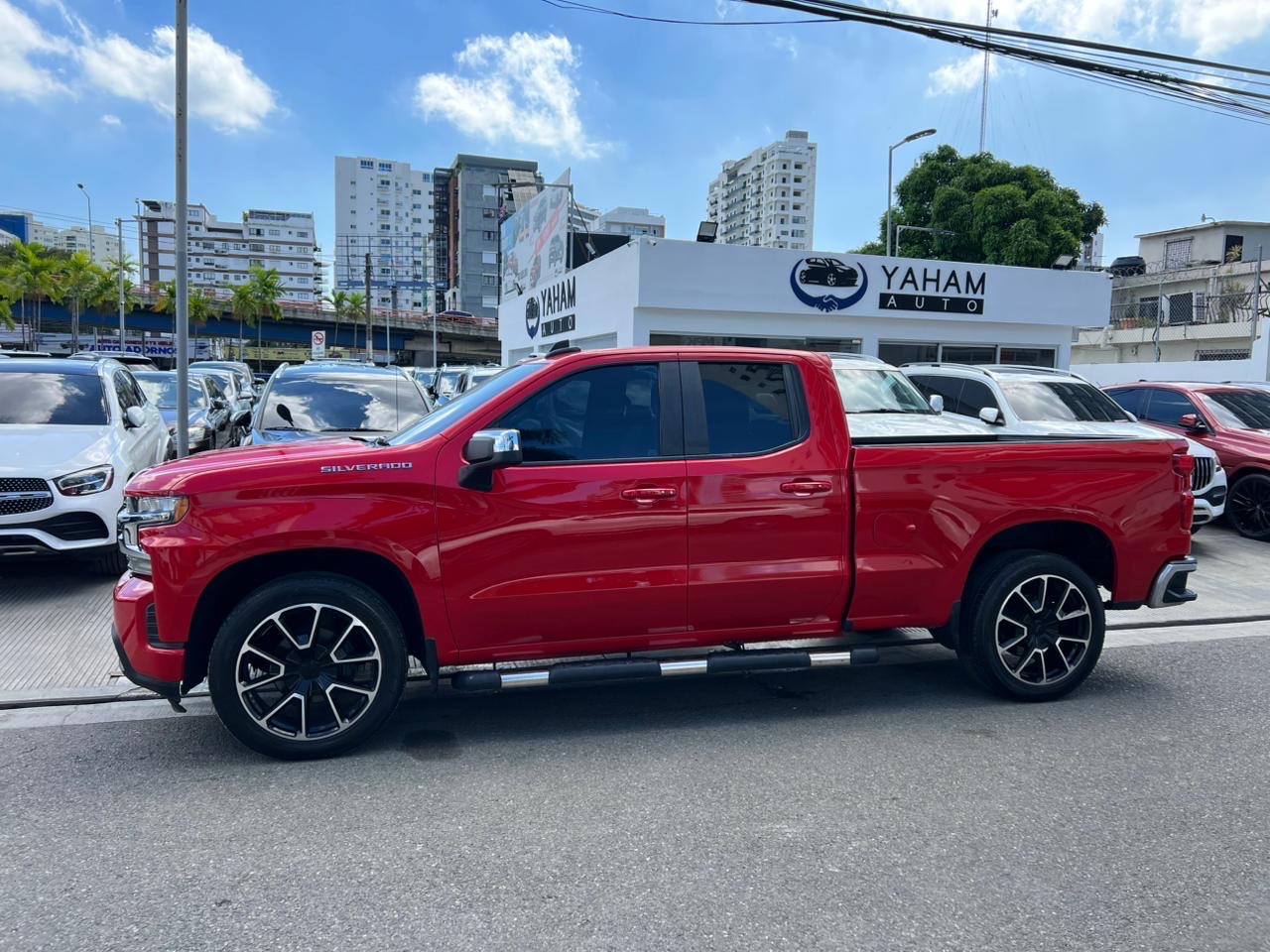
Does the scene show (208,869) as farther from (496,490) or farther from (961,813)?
(961,813)

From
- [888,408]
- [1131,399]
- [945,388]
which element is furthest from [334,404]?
[1131,399]

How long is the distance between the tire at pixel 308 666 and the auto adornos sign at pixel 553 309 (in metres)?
18.4

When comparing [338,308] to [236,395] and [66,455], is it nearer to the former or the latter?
[236,395]

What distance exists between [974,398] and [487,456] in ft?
25.1

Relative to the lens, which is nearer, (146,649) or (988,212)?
(146,649)

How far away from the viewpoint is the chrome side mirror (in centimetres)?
405

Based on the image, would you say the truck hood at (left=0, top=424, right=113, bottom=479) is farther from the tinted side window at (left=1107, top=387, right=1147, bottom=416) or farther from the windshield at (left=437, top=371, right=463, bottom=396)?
the windshield at (left=437, top=371, right=463, bottom=396)

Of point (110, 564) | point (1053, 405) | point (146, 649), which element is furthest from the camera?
point (1053, 405)

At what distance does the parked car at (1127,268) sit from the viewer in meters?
53.0

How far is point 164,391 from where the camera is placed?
45.8 feet

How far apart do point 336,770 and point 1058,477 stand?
3.97 m

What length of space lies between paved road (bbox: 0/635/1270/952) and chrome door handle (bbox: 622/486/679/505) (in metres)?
1.20

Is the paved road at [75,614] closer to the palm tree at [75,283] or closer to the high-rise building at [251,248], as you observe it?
the palm tree at [75,283]

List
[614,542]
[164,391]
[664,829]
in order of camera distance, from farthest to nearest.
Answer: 1. [164,391]
2. [614,542]
3. [664,829]
